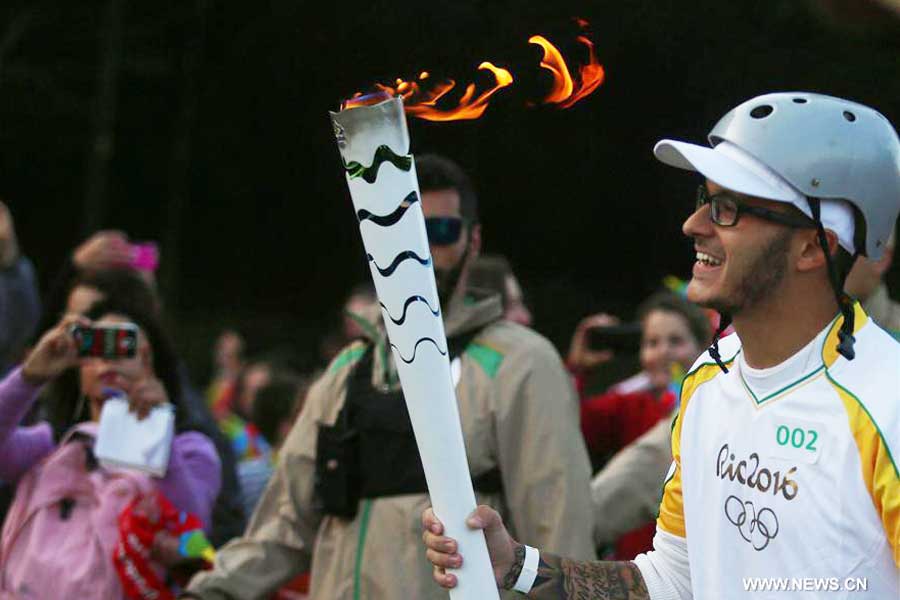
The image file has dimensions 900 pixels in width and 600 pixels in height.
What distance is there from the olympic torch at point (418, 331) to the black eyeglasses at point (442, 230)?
56.9 inches

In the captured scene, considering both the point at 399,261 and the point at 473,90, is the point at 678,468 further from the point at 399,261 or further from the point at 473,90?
the point at 473,90

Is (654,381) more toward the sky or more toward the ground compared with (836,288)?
more toward the ground

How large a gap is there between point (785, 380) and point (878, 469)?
28 centimetres

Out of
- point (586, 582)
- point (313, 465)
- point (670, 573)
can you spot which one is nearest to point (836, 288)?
point (670, 573)

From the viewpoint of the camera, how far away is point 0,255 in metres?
6.46

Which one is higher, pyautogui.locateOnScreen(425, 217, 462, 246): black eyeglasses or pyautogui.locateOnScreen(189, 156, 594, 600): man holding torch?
pyautogui.locateOnScreen(425, 217, 462, 246): black eyeglasses

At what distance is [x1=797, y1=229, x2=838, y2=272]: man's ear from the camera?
2941mm

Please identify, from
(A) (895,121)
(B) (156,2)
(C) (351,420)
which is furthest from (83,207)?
(C) (351,420)

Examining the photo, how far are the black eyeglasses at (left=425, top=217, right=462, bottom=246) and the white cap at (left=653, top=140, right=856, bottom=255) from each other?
1547 millimetres

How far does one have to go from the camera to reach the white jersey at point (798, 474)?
268 centimetres

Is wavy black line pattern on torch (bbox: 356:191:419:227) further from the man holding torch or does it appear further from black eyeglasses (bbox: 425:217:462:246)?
black eyeglasses (bbox: 425:217:462:246)

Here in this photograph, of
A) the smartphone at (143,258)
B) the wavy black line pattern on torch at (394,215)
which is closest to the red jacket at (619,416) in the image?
the smartphone at (143,258)

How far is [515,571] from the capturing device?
3.13m

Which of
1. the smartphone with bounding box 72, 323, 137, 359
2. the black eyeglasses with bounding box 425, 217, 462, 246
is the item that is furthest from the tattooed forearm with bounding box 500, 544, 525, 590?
the smartphone with bounding box 72, 323, 137, 359
